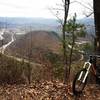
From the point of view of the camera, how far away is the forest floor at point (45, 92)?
752 cm

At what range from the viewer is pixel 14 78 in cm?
1648

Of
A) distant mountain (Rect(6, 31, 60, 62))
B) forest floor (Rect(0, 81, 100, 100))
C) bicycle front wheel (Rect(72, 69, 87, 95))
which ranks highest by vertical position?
bicycle front wheel (Rect(72, 69, 87, 95))

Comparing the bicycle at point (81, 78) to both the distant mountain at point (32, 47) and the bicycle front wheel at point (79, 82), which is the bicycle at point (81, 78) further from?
the distant mountain at point (32, 47)

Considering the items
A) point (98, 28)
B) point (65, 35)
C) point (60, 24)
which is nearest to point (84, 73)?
point (98, 28)

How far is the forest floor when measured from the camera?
7523 millimetres

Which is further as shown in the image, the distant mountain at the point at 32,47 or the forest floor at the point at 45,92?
the distant mountain at the point at 32,47

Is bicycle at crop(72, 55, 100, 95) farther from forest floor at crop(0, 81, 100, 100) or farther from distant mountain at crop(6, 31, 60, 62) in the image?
distant mountain at crop(6, 31, 60, 62)

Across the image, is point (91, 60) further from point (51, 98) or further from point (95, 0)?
point (95, 0)

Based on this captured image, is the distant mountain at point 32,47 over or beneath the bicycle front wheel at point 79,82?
beneath

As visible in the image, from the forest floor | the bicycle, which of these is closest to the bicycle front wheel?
the bicycle

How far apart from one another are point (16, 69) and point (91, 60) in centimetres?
1015

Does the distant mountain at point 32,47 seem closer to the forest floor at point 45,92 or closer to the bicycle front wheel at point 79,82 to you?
the forest floor at point 45,92

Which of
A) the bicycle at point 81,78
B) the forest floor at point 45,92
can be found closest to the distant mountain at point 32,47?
the forest floor at point 45,92

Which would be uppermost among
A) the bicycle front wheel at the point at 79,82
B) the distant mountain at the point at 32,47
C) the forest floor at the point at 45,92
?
the bicycle front wheel at the point at 79,82
